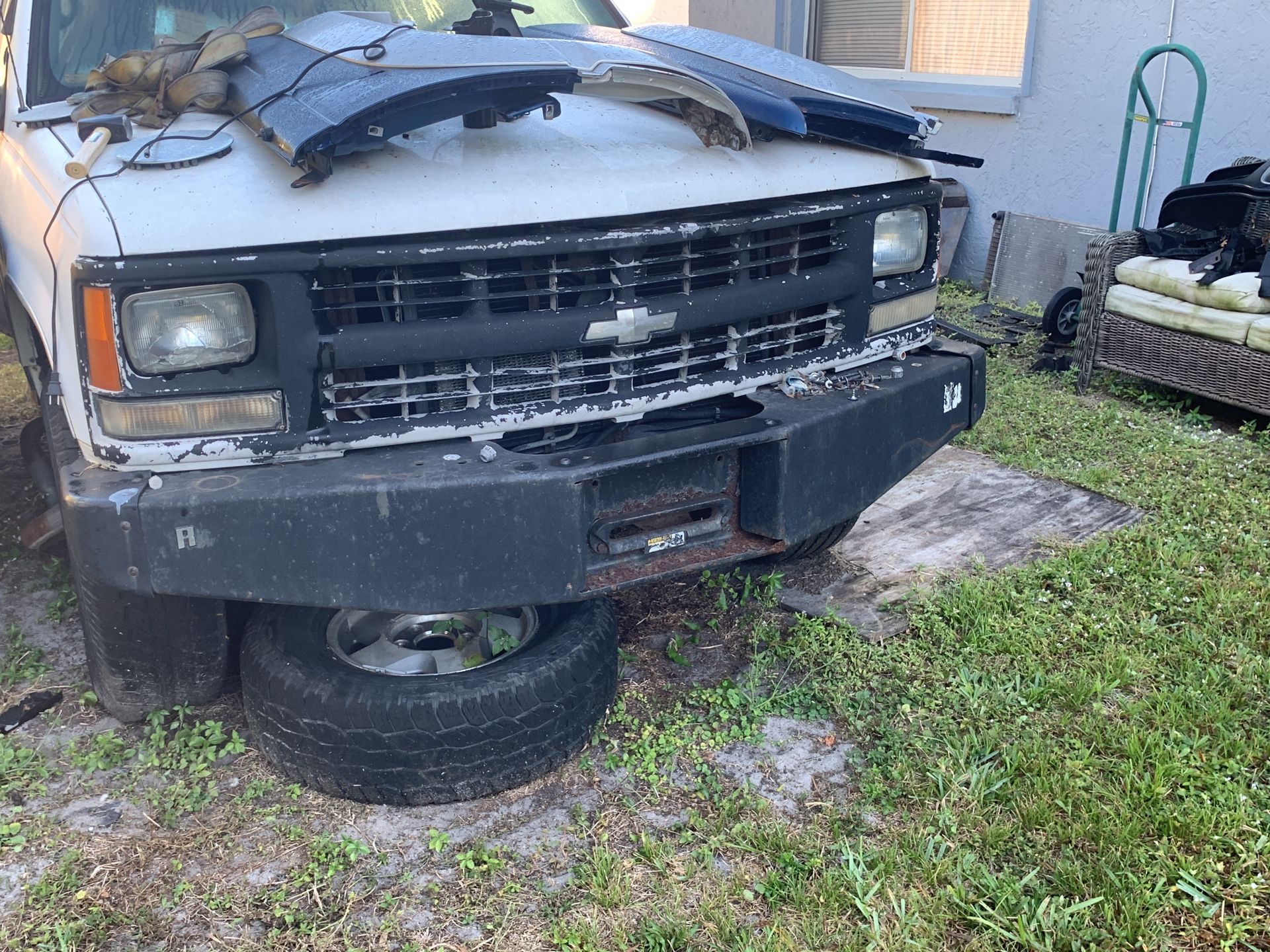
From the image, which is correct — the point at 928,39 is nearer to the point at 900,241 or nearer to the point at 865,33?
the point at 865,33

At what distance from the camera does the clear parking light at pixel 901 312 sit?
10.2ft

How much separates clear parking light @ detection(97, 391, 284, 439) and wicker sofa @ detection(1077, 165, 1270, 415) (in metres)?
4.21

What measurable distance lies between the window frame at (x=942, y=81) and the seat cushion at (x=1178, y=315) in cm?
256

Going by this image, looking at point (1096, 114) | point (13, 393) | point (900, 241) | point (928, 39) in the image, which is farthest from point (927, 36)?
point (13, 393)

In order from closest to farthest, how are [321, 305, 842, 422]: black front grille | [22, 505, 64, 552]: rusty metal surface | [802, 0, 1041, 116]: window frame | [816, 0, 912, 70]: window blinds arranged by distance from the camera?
[321, 305, 842, 422]: black front grille
[22, 505, 64, 552]: rusty metal surface
[802, 0, 1041, 116]: window frame
[816, 0, 912, 70]: window blinds

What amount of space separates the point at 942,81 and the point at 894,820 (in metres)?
6.86

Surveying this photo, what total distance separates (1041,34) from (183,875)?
7.06m

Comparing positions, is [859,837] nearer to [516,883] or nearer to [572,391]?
[516,883]

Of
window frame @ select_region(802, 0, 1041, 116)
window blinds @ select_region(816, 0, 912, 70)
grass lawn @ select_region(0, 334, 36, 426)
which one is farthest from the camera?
window blinds @ select_region(816, 0, 912, 70)

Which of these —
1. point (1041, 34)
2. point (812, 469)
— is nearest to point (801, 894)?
point (812, 469)

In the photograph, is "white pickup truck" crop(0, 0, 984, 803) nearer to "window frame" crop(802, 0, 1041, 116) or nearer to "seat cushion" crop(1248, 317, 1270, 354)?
"seat cushion" crop(1248, 317, 1270, 354)

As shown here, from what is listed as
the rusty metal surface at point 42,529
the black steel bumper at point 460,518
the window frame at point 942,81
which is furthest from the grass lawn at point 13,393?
the window frame at point 942,81

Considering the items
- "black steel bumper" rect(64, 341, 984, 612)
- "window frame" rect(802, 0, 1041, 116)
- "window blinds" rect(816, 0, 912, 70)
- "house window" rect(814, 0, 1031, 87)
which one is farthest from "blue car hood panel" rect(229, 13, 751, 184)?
"window blinds" rect(816, 0, 912, 70)

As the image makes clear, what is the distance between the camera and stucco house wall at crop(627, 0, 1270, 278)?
609 centimetres
